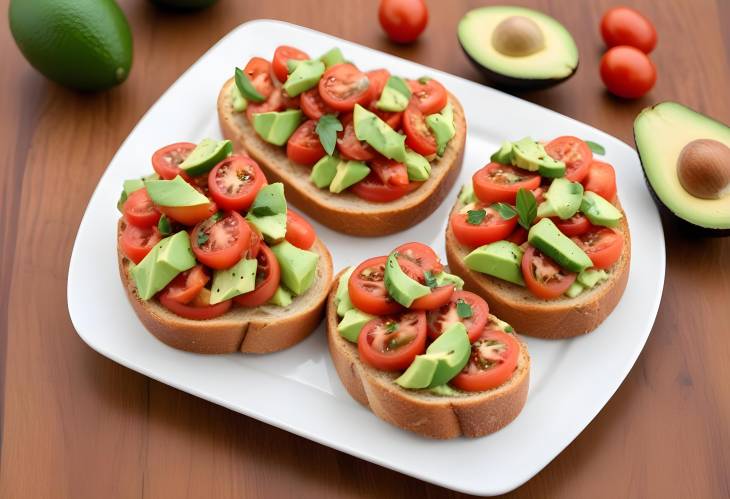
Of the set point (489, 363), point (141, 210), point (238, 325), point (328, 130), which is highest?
point (328, 130)

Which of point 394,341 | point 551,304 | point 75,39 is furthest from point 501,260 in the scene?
point 75,39

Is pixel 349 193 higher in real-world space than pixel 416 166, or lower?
lower

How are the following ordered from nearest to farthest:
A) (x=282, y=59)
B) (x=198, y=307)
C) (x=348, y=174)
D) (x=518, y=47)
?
(x=198, y=307) → (x=348, y=174) → (x=282, y=59) → (x=518, y=47)

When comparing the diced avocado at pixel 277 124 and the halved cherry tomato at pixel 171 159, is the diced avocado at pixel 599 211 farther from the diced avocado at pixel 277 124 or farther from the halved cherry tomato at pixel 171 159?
→ the halved cherry tomato at pixel 171 159

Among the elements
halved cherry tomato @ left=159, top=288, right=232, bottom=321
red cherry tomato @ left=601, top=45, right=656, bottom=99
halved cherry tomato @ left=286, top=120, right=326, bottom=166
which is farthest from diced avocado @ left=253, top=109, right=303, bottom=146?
red cherry tomato @ left=601, top=45, right=656, bottom=99

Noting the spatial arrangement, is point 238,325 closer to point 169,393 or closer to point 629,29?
point 169,393

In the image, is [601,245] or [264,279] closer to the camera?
[264,279]
